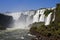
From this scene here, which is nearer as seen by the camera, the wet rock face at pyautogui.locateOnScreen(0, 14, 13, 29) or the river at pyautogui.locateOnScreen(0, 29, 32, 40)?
the river at pyautogui.locateOnScreen(0, 29, 32, 40)

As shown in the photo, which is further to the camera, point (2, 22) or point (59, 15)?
point (2, 22)

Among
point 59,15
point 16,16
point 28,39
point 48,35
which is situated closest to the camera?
point 48,35

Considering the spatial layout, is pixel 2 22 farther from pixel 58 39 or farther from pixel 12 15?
pixel 58 39

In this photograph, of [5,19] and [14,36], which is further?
[5,19]

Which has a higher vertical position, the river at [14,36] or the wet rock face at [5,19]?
the wet rock face at [5,19]

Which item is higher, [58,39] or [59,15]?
[59,15]

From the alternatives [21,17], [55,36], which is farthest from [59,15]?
[21,17]

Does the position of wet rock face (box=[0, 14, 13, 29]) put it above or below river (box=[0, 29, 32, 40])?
above

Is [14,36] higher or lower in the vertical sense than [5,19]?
lower

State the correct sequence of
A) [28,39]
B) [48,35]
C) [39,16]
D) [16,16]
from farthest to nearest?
[16,16] → [39,16] → [28,39] → [48,35]

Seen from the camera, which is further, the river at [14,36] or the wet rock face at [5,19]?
the wet rock face at [5,19]
